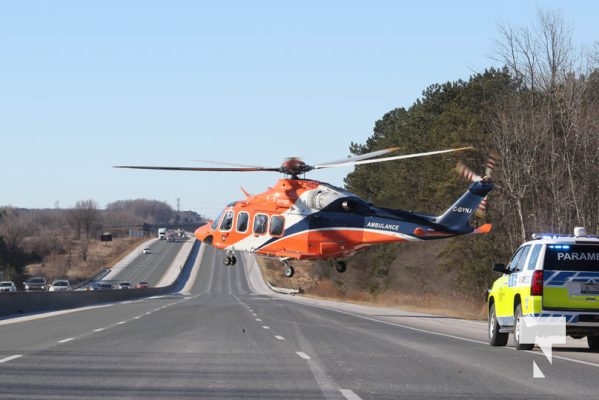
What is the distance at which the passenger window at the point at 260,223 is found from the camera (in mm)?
43031

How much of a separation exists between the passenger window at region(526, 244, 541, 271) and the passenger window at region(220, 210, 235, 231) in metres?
24.7

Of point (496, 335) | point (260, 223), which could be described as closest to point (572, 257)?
point (496, 335)

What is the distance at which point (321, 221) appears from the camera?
42.2 m

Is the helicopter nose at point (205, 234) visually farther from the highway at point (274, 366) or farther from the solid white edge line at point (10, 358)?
the solid white edge line at point (10, 358)

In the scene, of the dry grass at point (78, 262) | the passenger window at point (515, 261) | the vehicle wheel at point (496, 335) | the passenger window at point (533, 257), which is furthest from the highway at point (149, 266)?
the passenger window at point (533, 257)

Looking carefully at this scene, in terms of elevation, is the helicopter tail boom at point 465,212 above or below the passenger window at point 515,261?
above

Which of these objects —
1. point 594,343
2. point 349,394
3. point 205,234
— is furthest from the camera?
point 205,234

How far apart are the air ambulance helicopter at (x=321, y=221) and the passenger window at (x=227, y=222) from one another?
0.04m

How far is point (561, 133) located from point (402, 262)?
97.5 feet

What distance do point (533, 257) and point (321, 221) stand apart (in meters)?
22.2

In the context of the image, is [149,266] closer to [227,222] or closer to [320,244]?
[227,222]

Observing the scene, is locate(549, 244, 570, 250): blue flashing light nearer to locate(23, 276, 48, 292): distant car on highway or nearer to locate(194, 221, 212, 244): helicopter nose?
locate(194, 221, 212, 244): helicopter nose

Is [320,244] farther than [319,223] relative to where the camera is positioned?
Yes

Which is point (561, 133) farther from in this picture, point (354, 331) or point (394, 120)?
point (394, 120)
